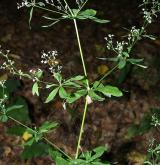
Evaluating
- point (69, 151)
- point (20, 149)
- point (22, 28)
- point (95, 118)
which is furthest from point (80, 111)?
point (22, 28)

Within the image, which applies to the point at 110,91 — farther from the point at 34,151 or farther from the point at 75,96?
the point at 34,151

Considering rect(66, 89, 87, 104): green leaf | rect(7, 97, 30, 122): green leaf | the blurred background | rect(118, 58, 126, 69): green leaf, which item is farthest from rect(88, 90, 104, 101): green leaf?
Answer: rect(7, 97, 30, 122): green leaf

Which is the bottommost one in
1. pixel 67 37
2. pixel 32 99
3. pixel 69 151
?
pixel 69 151

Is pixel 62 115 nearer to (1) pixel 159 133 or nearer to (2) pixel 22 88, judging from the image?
(2) pixel 22 88

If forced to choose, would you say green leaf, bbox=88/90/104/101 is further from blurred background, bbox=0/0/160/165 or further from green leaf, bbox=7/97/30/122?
green leaf, bbox=7/97/30/122

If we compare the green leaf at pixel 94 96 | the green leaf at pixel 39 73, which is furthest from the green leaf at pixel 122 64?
the green leaf at pixel 39 73

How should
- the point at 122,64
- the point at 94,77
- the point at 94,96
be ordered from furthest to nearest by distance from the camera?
the point at 94,77, the point at 122,64, the point at 94,96

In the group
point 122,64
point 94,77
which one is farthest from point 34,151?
point 122,64

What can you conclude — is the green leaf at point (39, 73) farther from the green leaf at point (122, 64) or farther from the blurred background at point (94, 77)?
the blurred background at point (94, 77)
